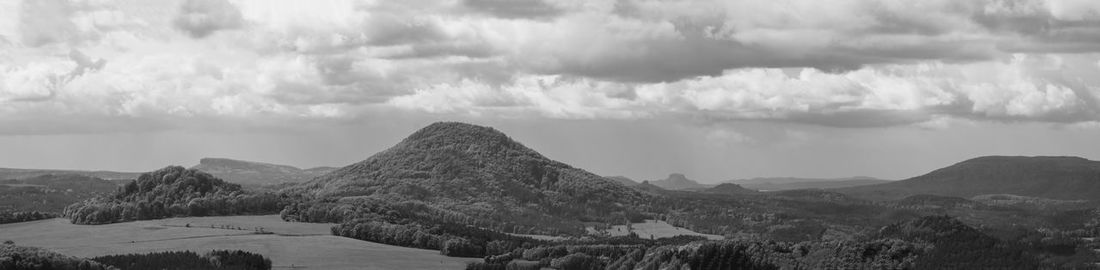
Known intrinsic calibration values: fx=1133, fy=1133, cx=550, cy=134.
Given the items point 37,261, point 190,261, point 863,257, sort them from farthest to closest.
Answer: point 863,257
point 190,261
point 37,261

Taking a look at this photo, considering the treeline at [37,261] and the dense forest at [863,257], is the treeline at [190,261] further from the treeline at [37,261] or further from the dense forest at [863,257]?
the dense forest at [863,257]

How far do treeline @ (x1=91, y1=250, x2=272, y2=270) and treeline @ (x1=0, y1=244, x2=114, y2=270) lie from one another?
7.30 m

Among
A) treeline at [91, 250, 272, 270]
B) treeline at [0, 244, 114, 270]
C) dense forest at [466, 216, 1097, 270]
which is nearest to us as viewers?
treeline at [0, 244, 114, 270]

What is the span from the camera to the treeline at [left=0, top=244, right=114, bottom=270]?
14575cm

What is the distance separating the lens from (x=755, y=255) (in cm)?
19475

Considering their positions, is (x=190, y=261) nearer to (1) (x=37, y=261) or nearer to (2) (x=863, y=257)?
(1) (x=37, y=261)

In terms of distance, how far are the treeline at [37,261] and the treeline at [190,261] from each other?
730 cm

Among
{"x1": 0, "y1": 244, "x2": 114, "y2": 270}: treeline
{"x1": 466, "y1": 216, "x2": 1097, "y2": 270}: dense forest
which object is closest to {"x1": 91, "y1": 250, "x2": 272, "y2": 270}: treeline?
{"x1": 0, "y1": 244, "x2": 114, "y2": 270}: treeline

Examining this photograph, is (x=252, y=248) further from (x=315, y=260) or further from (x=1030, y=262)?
(x=1030, y=262)

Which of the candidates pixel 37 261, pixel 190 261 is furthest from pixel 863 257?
pixel 37 261

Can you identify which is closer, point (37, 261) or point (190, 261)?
point (37, 261)

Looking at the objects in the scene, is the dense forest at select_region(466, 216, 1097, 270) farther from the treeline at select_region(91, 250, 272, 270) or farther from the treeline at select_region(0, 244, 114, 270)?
the treeline at select_region(0, 244, 114, 270)

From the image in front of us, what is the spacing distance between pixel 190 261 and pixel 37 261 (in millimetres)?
25190

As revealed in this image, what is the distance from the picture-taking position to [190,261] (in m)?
170
